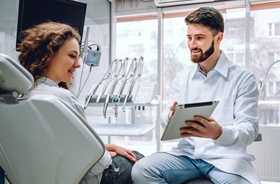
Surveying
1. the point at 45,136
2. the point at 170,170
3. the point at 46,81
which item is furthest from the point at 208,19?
the point at 45,136

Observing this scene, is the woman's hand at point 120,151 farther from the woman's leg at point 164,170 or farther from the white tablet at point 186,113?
the white tablet at point 186,113

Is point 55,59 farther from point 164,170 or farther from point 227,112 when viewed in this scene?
point 227,112

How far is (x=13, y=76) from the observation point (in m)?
0.83

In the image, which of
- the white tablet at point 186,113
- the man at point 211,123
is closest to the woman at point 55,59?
the man at point 211,123

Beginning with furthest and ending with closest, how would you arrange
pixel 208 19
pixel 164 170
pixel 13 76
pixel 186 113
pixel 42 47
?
pixel 208 19 < pixel 164 170 < pixel 42 47 < pixel 186 113 < pixel 13 76

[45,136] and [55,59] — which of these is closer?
[45,136]

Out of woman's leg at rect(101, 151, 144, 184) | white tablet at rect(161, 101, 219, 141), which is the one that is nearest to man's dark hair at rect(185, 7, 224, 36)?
white tablet at rect(161, 101, 219, 141)

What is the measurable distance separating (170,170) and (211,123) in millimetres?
363

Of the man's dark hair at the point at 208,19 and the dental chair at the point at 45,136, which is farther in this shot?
the man's dark hair at the point at 208,19

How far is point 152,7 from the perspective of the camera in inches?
145

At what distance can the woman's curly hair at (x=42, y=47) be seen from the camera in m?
1.22

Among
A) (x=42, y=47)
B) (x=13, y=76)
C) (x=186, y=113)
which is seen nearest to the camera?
(x=13, y=76)

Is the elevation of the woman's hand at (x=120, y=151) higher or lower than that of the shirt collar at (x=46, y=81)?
lower

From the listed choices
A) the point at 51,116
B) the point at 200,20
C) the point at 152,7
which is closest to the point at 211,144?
the point at 200,20
